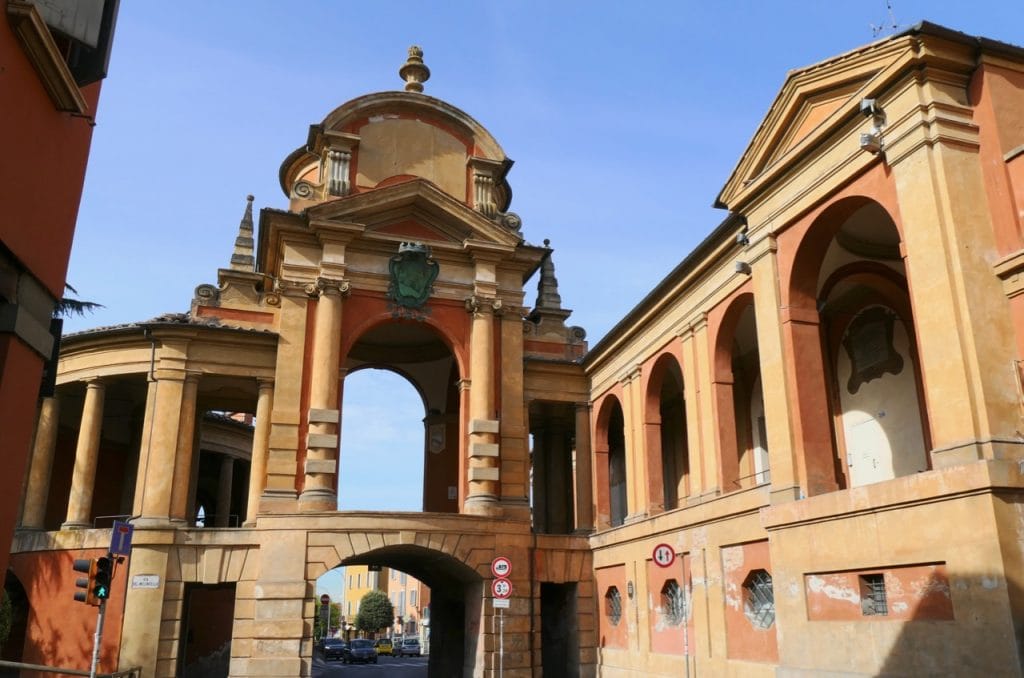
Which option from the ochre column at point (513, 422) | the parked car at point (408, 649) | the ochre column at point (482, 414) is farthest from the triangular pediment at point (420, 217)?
the parked car at point (408, 649)

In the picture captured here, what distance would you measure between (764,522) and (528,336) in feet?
40.6

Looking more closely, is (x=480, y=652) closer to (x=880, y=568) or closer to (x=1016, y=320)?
(x=880, y=568)

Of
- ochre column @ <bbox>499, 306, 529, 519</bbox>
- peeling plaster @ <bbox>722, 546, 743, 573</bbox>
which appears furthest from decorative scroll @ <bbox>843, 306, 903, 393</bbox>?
ochre column @ <bbox>499, 306, 529, 519</bbox>

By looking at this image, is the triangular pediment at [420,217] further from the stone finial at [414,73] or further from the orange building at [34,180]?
the orange building at [34,180]

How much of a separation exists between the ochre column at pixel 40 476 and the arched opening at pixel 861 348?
18327mm

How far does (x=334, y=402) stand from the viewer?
22016mm

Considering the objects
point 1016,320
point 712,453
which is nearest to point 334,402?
point 712,453

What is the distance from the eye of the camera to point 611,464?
30000mm

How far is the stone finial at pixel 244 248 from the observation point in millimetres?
27953

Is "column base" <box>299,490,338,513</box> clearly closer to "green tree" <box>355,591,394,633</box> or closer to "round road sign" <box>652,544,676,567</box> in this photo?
"round road sign" <box>652,544,676,567</box>

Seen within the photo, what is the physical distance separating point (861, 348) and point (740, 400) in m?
4.60

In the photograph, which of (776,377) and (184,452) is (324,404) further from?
(776,377)

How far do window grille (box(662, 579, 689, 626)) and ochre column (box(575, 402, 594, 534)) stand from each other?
4687 millimetres

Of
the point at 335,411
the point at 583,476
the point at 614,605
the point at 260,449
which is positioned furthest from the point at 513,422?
the point at 260,449
